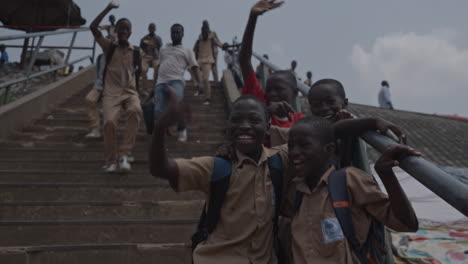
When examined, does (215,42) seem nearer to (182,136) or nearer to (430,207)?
(182,136)

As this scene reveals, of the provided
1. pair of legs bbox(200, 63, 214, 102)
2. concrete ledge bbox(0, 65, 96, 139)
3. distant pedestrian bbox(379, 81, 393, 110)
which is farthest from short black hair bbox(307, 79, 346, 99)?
distant pedestrian bbox(379, 81, 393, 110)

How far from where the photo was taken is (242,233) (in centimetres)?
176

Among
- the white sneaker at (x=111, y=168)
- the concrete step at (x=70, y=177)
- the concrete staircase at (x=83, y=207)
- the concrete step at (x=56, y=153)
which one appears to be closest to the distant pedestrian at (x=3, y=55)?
the concrete staircase at (x=83, y=207)

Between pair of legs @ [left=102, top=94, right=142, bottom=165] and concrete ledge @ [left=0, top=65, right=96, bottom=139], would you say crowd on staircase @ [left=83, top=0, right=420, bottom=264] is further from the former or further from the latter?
concrete ledge @ [left=0, top=65, right=96, bottom=139]

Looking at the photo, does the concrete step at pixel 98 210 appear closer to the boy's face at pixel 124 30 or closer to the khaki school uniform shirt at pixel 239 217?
the khaki school uniform shirt at pixel 239 217

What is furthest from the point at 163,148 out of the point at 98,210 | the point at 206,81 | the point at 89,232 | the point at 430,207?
the point at 206,81

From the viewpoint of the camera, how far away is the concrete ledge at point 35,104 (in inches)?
199

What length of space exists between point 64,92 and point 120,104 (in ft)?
10.5

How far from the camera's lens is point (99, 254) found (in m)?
2.79

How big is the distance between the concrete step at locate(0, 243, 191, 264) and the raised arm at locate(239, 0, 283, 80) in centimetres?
137

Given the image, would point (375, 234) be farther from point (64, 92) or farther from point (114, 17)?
point (114, 17)

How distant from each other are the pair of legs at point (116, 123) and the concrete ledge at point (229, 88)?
1.92 m

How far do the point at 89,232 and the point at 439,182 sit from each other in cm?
266

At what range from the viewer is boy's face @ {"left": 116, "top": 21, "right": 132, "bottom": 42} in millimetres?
4562
